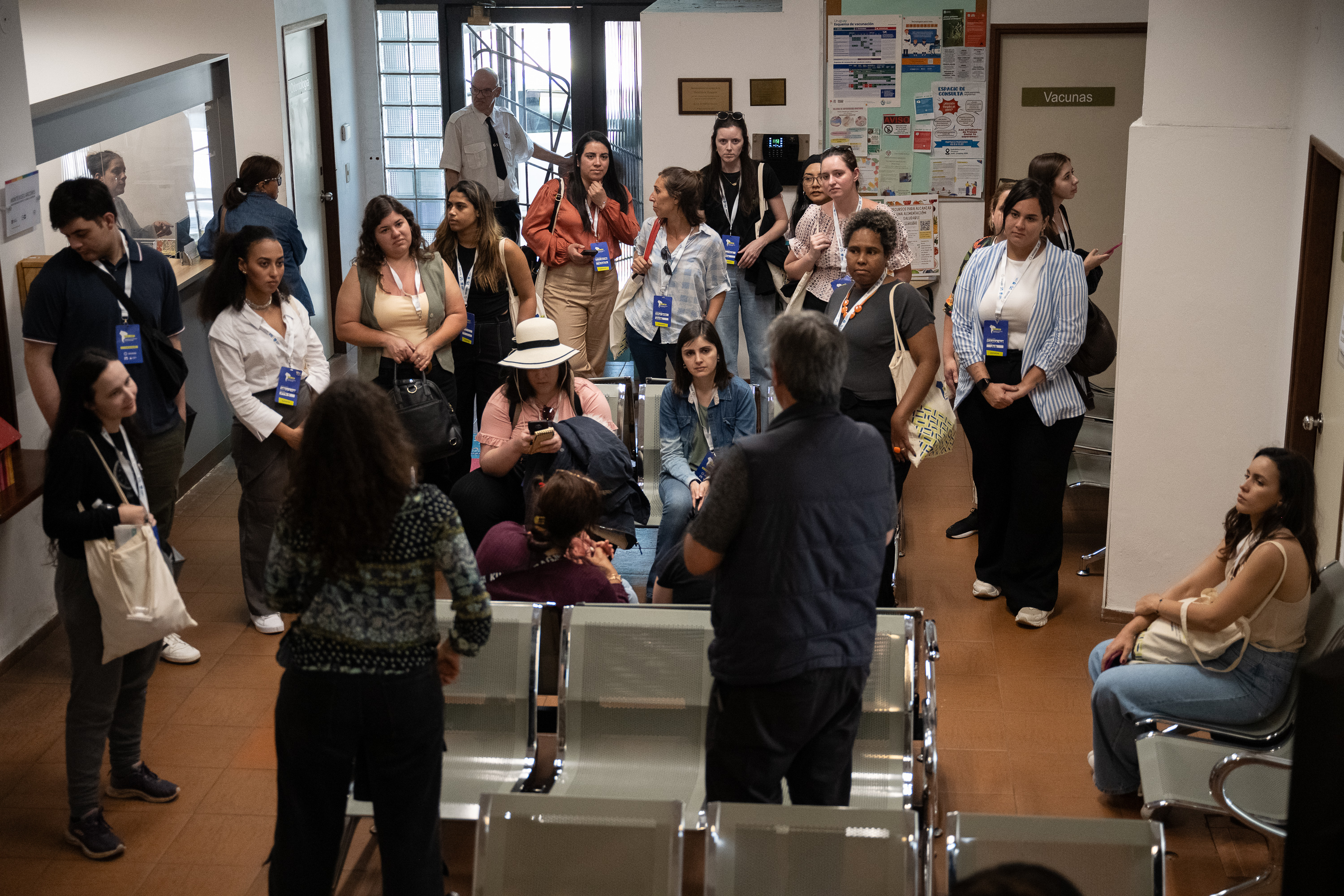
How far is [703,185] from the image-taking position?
734 cm

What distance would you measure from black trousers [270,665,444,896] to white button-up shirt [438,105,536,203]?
6.99 meters

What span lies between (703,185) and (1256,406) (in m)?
3.31

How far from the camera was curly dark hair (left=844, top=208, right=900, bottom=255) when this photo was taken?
4984mm

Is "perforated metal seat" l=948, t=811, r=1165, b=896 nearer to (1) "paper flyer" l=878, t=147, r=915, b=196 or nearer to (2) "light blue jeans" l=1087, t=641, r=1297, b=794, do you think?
(2) "light blue jeans" l=1087, t=641, r=1297, b=794

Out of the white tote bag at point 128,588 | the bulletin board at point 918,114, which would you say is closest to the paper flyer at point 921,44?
the bulletin board at point 918,114

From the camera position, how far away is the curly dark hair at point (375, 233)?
5637 millimetres

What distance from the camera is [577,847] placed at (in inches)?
108

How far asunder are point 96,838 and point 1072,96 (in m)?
7.23

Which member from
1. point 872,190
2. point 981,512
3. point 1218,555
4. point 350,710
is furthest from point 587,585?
point 872,190

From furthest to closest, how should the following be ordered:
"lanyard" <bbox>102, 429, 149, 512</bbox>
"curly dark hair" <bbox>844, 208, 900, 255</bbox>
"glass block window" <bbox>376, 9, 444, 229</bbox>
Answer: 1. "glass block window" <bbox>376, 9, 444, 229</bbox>
2. "curly dark hair" <bbox>844, 208, 900, 255</bbox>
3. "lanyard" <bbox>102, 429, 149, 512</bbox>

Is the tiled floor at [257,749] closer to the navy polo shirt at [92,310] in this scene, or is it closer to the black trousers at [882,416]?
the black trousers at [882,416]

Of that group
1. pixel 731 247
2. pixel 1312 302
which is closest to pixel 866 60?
pixel 731 247

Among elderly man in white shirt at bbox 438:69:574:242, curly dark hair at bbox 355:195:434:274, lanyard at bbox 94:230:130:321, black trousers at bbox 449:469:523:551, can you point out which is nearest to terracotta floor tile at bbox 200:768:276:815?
black trousers at bbox 449:469:523:551

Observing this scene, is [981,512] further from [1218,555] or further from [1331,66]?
[1331,66]
